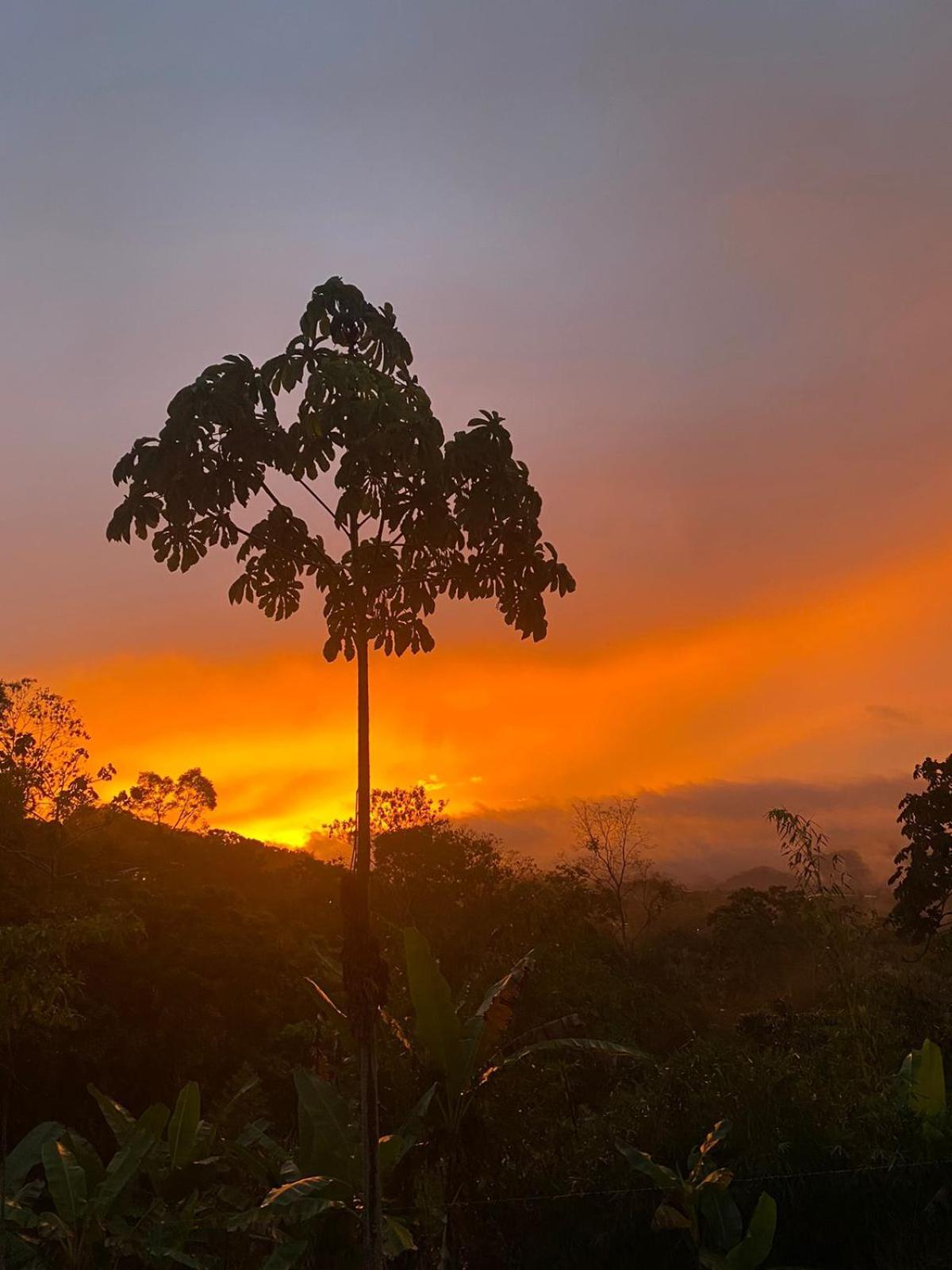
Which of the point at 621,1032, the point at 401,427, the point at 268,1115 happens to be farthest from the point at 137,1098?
the point at 401,427

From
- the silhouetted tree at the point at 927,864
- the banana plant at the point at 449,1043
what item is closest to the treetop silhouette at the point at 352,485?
the banana plant at the point at 449,1043

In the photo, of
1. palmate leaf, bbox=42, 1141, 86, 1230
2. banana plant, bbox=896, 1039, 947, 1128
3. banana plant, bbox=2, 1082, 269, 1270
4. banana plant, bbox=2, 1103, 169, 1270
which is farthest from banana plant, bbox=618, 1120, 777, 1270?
palmate leaf, bbox=42, 1141, 86, 1230

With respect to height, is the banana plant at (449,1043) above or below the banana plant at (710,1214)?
above

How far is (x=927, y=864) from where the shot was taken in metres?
32.4

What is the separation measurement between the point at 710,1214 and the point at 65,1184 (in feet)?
23.3

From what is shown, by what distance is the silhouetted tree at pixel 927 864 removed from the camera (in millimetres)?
32312

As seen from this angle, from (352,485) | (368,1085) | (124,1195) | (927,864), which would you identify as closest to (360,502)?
(352,485)

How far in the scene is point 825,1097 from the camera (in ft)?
35.3

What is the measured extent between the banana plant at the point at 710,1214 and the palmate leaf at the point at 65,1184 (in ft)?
20.2

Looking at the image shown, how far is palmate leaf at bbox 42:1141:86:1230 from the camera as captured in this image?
1038 centimetres

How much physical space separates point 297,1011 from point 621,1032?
29.7ft

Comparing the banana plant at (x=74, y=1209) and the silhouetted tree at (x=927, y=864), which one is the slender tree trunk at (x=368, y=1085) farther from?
the silhouetted tree at (x=927, y=864)

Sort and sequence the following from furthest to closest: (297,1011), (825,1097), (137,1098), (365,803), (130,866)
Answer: (130,866) → (297,1011) → (137,1098) → (825,1097) → (365,803)

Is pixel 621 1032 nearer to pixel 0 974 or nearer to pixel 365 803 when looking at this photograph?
pixel 0 974
